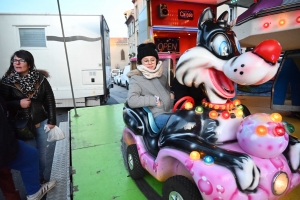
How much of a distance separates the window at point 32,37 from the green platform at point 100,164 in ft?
9.74

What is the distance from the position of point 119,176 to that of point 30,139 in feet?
2.96

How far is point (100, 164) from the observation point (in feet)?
7.64

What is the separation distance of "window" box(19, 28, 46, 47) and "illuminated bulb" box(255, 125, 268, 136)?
5.97 m

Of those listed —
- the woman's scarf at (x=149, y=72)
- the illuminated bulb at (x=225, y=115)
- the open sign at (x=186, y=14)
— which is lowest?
the illuminated bulb at (x=225, y=115)

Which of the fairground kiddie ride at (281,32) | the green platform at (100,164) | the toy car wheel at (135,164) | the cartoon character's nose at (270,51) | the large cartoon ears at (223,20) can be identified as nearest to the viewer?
the cartoon character's nose at (270,51)

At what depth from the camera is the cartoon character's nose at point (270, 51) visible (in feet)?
3.37

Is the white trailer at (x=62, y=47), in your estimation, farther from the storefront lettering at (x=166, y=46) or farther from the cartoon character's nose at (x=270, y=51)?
the cartoon character's nose at (x=270, y=51)

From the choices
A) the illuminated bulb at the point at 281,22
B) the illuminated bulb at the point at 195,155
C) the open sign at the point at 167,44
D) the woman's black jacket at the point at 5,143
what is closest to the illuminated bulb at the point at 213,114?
the illuminated bulb at the point at 195,155

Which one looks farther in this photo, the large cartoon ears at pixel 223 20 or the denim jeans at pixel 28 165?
the denim jeans at pixel 28 165

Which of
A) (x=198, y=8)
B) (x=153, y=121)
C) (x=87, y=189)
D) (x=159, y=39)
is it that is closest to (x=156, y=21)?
(x=159, y=39)

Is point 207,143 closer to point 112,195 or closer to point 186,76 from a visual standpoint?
point 186,76

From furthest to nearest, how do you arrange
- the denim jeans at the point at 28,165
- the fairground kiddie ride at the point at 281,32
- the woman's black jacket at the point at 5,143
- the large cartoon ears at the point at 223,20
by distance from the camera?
the fairground kiddie ride at the point at 281,32
the denim jeans at the point at 28,165
the woman's black jacket at the point at 5,143
the large cartoon ears at the point at 223,20

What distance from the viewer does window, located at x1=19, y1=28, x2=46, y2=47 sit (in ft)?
18.4

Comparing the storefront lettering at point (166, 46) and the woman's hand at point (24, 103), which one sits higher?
the storefront lettering at point (166, 46)
